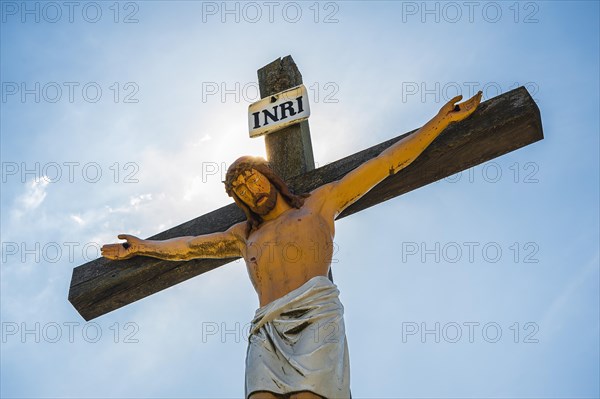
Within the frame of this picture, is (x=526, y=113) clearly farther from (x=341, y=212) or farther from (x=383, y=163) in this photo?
(x=341, y=212)

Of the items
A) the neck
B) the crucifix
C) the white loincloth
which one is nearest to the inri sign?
A: the crucifix

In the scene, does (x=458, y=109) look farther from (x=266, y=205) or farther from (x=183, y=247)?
(x=183, y=247)

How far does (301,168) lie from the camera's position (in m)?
5.42

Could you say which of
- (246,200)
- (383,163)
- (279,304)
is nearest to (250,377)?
(279,304)

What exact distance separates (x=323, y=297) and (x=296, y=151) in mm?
1498

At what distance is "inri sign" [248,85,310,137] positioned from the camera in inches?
216

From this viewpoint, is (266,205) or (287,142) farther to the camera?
(287,142)

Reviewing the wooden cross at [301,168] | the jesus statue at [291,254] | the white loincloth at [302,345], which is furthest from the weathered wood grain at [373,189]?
the white loincloth at [302,345]

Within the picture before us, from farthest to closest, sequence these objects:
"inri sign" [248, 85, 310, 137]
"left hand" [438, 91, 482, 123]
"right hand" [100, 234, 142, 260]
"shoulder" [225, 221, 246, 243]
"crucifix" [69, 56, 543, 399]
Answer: "inri sign" [248, 85, 310, 137] → "right hand" [100, 234, 142, 260] → "shoulder" [225, 221, 246, 243] → "left hand" [438, 91, 482, 123] → "crucifix" [69, 56, 543, 399]

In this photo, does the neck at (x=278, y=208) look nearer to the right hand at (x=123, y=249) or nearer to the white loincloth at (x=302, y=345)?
the white loincloth at (x=302, y=345)

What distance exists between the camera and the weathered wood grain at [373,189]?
15.6 feet

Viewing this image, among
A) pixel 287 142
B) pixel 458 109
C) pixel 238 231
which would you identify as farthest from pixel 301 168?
pixel 458 109

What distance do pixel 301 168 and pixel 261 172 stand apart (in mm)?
566

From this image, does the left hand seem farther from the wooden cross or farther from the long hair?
the long hair
